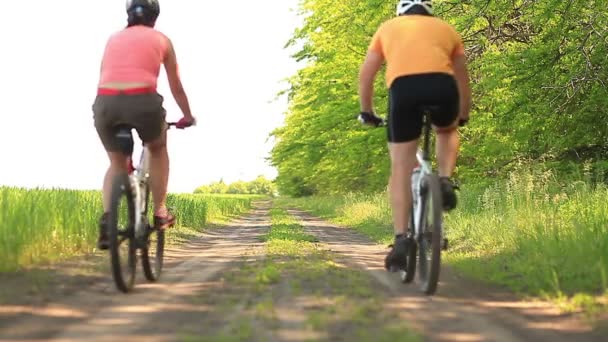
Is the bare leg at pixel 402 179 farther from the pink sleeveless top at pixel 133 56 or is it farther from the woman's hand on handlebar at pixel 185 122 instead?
the pink sleeveless top at pixel 133 56

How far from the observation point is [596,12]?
11586mm

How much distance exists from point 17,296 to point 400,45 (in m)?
3.03

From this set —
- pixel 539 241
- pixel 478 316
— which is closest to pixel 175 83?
pixel 478 316

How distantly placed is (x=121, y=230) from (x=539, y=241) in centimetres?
413

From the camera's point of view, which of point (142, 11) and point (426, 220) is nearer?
point (426, 220)

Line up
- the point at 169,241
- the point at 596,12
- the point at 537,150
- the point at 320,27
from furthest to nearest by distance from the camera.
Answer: the point at 320,27, the point at 537,150, the point at 596,12, the point at 169,241

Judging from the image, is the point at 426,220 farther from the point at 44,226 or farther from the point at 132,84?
the point at 44,226

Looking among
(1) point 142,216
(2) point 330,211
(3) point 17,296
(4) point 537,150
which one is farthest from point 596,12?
(2) point 330,211

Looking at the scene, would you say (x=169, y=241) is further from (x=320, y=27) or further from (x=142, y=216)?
(x=320, y=27)

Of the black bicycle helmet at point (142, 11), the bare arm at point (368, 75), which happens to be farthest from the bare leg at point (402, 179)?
the black bicycle helmet at point (142, 11)

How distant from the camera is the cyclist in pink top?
5.00 metres

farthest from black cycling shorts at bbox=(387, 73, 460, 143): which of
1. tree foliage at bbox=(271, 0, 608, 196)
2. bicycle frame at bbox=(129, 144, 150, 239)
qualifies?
tree foliage at bbox=(271, 0, 608, 196)

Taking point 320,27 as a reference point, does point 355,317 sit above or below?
below

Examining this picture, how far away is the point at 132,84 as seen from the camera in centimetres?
500
